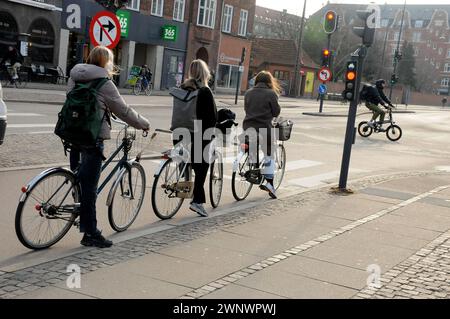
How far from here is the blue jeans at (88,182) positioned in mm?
5332

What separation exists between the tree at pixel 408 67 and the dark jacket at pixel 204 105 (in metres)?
88.4

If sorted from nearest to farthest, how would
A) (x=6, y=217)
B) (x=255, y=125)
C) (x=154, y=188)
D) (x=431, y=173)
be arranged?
(x=6, y=217), (x=154, y=188), (x=255, y=125), (x=431, y=173)

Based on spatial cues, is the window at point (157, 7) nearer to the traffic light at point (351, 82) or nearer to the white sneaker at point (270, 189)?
the traffic light at point (351, 82)

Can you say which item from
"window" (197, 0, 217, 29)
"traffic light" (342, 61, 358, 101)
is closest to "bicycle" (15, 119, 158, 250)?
"traffic light" (342, 61, 358, 101)

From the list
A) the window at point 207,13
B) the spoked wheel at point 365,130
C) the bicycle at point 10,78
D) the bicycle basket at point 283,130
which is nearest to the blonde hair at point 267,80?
the bicycle basket at point 283,130

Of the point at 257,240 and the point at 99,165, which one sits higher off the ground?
the point at 99,165

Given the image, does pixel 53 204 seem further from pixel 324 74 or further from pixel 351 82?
pixel 324 74

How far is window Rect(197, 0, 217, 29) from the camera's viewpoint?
42.2 metres

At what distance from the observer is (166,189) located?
671 cm

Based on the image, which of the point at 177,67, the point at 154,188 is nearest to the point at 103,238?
the point at 154,188

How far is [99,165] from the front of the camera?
5402 mm

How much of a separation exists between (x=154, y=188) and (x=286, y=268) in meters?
1.99
